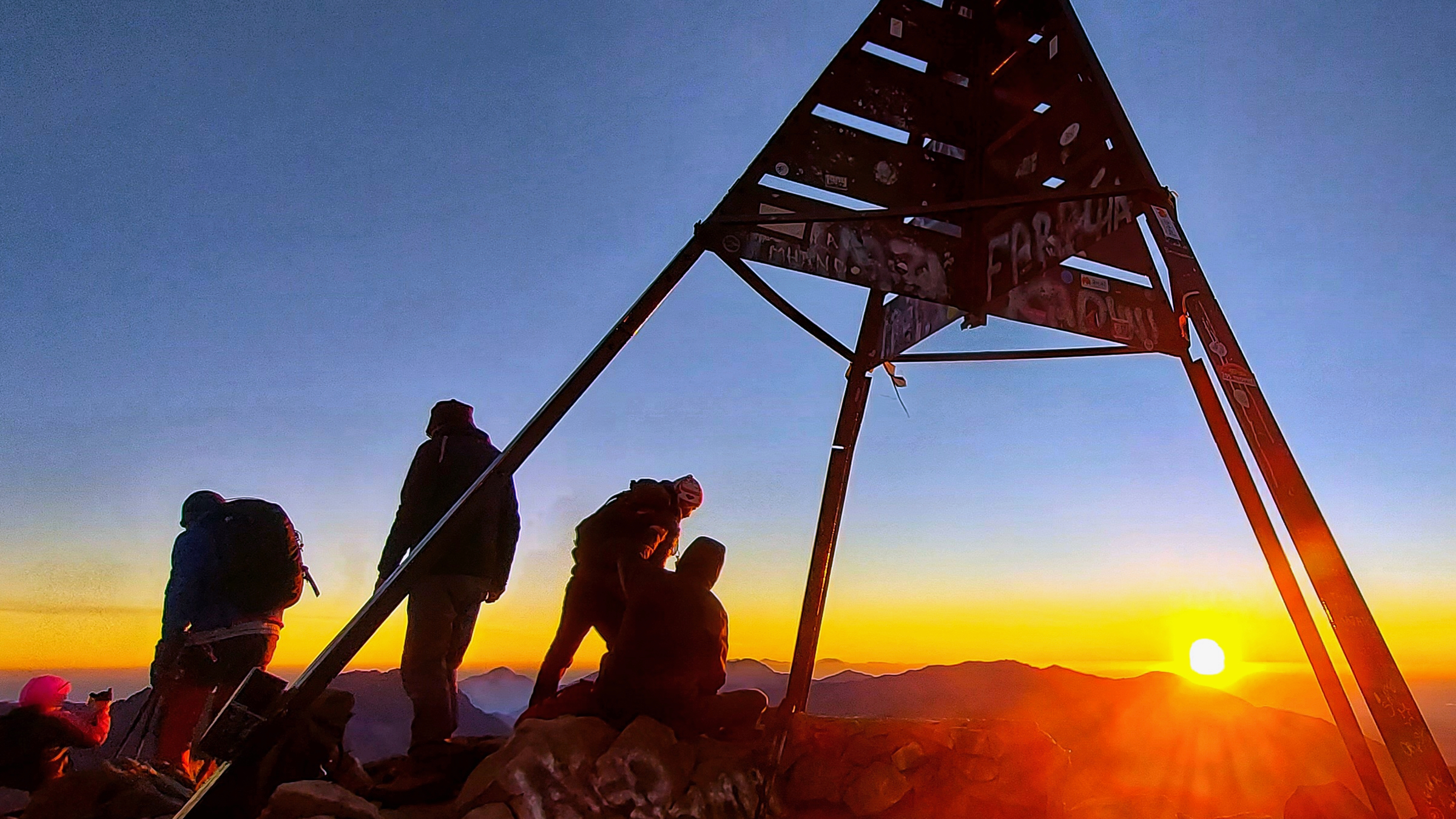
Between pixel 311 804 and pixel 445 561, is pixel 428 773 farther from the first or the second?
pixel 445 561

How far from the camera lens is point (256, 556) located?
4.88 m

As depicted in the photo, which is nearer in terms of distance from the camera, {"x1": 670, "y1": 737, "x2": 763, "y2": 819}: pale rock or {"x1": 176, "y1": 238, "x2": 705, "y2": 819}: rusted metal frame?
{"x1": 176, "y1": 238, "x2": 705, "y2": 819}: rusted metal frame

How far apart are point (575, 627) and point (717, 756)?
141 centimetres

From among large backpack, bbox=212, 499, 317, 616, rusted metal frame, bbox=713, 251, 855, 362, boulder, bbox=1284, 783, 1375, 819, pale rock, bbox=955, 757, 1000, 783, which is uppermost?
rusted metal frame, bbox=713, 251, 855, 362

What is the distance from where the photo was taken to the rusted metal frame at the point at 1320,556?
2.55 metres

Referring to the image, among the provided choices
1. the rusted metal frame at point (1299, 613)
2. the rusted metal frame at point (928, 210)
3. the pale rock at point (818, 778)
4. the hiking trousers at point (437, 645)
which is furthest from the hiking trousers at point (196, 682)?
the rusted metal frame at point (1299, 613)

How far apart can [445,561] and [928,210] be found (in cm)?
293

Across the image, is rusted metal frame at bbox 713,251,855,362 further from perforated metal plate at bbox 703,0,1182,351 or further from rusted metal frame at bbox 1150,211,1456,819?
rusted metal frame at bbox 1150,211,1456,819

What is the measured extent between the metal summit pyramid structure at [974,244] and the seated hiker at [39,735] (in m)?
2.32

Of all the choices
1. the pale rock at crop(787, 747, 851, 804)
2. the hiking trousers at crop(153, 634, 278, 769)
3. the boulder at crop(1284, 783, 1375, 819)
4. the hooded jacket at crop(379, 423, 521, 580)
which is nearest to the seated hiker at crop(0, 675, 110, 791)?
the hiking trousers at crop(153, 634, 278, 769)

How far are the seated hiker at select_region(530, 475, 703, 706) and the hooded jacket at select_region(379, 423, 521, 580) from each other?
41 centimetres

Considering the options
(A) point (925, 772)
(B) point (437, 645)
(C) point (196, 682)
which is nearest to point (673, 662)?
(A) point (925, 772)

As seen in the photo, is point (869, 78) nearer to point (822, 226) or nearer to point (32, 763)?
point (822, 226)

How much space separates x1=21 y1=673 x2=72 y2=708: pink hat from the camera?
14.4 ft
